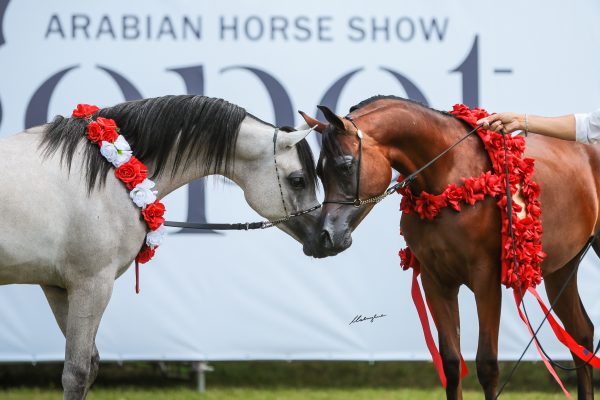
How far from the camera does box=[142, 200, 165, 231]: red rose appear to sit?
3.60m

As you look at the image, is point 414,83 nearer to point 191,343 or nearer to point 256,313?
point 256,313

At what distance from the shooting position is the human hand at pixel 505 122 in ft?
12.4

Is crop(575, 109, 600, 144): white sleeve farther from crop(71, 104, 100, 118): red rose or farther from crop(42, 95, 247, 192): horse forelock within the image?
crop(71, 104, 100, 118): red rose

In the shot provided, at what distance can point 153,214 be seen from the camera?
3.60 m

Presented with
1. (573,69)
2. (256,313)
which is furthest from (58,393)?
(573,69)

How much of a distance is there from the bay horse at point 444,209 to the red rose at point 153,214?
0.68 m

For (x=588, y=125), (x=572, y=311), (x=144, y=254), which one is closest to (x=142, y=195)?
(x=144, y=254)

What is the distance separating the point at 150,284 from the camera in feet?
18.6

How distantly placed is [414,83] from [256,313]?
1825mm

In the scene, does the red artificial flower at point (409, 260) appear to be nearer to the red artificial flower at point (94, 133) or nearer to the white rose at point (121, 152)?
the white rose at point (121, 152)

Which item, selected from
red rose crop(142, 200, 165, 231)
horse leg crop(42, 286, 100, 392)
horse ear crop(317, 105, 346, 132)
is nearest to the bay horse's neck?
horse ear crop(317, 105, 346, 132)

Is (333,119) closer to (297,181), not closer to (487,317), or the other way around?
(297,181)

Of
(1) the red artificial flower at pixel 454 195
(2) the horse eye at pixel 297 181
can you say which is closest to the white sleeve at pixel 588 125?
(1) the red artificial flower at pixel 454 195

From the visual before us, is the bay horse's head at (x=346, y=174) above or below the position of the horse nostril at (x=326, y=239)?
above
